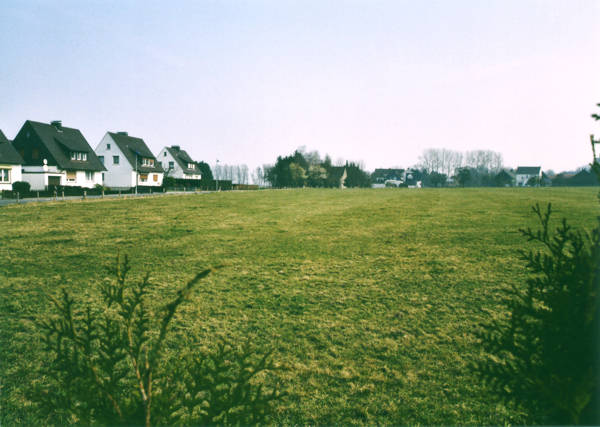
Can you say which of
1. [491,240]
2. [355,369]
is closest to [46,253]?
[355,369]

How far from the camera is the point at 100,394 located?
1.78 metres

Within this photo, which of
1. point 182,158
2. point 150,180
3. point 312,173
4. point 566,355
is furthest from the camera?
point 312,173

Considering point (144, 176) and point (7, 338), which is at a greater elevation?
point (144, 176)

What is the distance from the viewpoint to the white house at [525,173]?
115188 mm

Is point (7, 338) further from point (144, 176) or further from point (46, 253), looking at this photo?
point (144, 176)

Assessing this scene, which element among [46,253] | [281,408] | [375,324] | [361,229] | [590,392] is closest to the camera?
[590,392]

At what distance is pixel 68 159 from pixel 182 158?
33.7 m

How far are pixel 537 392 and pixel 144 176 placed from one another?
6265 centimetres

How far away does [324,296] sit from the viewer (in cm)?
741

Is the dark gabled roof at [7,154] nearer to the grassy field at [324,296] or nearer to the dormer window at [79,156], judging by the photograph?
the dormer window at [79,156]

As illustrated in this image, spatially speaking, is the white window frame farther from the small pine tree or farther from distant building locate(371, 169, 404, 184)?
distant building locate(371, 169, 404, 184)

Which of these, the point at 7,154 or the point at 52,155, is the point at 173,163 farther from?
the point at 7,154

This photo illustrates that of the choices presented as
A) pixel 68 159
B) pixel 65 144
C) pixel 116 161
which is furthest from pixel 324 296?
pixel 116 161

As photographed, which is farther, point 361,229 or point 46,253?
point 361,229
